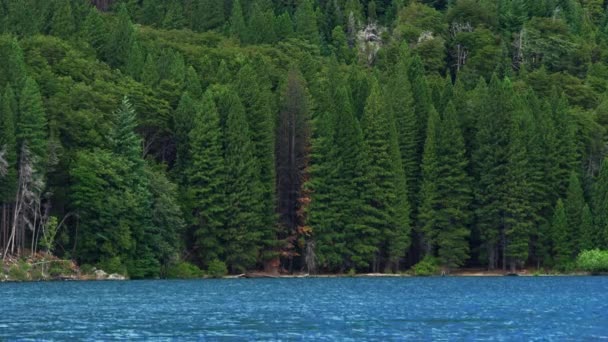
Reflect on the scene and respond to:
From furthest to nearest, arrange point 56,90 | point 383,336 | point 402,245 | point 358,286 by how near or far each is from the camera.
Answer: point 402,245 → point 56,90 → point 358,286 → point 383,336

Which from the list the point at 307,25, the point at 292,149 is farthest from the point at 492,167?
the point at 307,25

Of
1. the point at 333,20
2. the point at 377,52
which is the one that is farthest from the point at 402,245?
the point at 333,20

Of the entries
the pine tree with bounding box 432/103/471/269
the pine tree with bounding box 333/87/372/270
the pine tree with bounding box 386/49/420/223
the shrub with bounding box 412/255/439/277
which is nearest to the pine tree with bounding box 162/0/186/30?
the pine tree with bounding box 386/49/420/223

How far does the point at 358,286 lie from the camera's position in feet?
294

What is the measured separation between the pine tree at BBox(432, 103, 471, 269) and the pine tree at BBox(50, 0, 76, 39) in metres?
46.7

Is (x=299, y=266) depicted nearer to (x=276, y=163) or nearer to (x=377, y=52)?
(x=276, y=163)

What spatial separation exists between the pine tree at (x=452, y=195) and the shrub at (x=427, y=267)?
87 cm

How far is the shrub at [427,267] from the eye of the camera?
115 metres

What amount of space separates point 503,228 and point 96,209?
40828 mm

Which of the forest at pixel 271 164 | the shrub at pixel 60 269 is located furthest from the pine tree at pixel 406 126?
the shrub at pixel 60 269

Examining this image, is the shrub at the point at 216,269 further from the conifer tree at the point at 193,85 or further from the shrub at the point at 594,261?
the shrub at the point at 594,261

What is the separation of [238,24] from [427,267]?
6127cm

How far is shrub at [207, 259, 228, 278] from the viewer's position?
349ft

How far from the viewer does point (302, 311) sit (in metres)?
61.4
